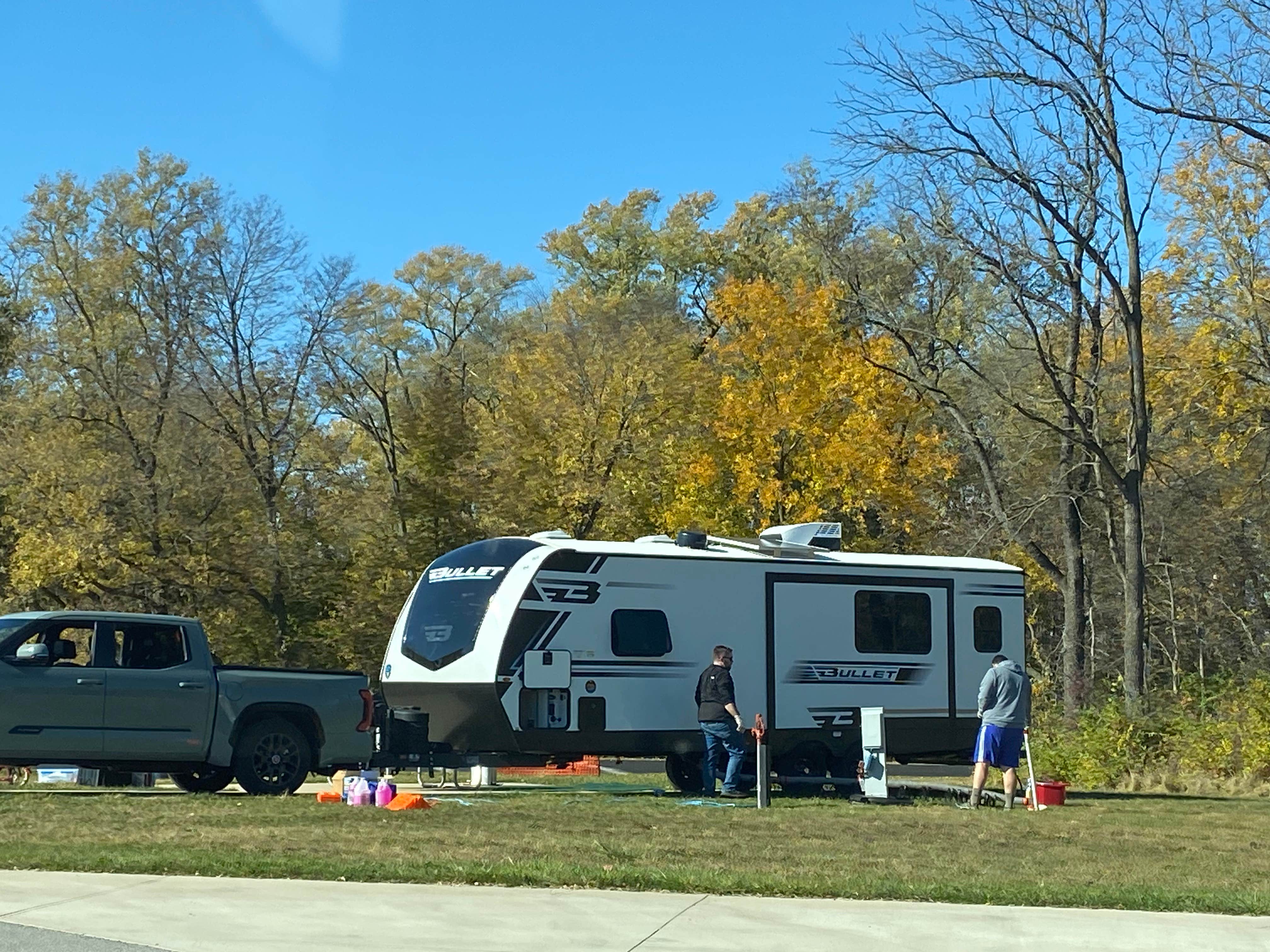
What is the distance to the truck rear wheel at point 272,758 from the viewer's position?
16781mm

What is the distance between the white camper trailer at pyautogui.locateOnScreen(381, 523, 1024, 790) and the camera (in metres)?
18.4

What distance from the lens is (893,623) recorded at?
2061 cm

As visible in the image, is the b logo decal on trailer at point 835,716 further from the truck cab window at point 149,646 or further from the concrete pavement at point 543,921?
the concrete pavement at point 543,921

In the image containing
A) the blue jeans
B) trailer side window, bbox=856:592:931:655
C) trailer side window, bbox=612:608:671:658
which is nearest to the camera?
the blue jeans

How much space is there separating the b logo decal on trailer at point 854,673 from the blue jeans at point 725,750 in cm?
189

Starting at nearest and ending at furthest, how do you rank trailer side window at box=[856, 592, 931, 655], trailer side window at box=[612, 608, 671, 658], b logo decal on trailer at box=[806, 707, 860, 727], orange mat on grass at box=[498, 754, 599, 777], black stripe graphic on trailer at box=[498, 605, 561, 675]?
1. black stripe graphic on trailer at box=[498, 605, 561, 675]
2. trailer side window at box=[612, 608, 671, 658]
3. orange mat on grass at box=[498, 754, 599, 777]
4. b logo decal on trailer at box=[806, 707, 860, 727]
5. trailer side window at box=[856, 592, 931, 655]

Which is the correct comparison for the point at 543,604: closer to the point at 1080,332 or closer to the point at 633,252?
the point at 1080,332

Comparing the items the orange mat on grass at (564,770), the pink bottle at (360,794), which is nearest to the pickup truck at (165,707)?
the pink bottle at (360,794)

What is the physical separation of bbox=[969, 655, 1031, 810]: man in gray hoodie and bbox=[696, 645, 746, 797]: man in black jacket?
8.68 feet

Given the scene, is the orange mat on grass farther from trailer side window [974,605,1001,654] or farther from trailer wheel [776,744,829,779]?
trailer side window [974,605,1001,654]

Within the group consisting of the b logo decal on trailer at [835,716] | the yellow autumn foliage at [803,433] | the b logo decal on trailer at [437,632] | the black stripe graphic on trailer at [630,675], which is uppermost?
the yellow autumn foliage at [803,433]

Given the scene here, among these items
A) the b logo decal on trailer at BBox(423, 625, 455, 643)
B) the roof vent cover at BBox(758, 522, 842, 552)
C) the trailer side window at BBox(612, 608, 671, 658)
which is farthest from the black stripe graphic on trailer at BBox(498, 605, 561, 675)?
the roof vent cover at BBox(758, 522, 842, 552)

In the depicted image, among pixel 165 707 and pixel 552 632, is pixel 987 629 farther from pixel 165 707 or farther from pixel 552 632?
pixel 165 707

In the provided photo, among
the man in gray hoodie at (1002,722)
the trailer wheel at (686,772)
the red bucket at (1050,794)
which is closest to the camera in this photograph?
the man in gray hoodie at (1002,722)
